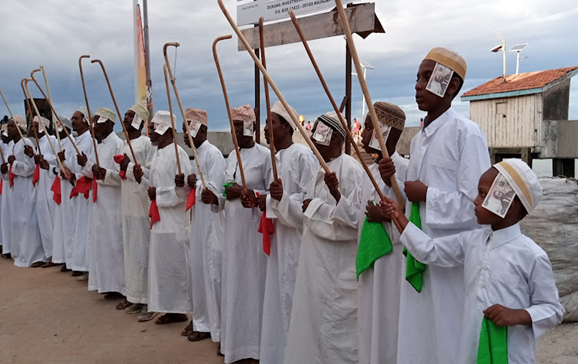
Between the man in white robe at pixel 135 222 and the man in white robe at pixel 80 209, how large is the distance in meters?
1.27

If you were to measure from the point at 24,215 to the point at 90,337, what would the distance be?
4407mm

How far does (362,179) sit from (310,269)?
0.71 m

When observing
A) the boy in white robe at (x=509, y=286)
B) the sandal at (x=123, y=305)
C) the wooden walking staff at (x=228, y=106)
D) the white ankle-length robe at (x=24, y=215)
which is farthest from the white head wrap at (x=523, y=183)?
the white ankle-length robe at (x=24, y=215)

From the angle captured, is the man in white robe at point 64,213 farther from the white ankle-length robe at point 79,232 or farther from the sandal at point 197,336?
the sandal at point 197,336

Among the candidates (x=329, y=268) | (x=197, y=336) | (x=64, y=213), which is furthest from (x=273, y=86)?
(x=64, y=213)

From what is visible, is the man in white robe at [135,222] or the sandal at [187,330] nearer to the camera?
the sandal at [187,330]

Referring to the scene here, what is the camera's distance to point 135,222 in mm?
6031

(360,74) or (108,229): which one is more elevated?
(360,74)

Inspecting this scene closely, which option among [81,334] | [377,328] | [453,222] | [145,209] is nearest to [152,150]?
[145,209]

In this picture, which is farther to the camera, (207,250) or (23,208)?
(23,208)

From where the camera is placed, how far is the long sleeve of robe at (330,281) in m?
3.55

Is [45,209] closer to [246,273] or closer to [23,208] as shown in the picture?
[23,208]

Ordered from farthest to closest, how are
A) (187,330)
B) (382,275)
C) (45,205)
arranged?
(45,205), (187,330), (382,275)

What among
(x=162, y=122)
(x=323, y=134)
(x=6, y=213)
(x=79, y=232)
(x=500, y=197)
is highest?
(x=162, y=122)
